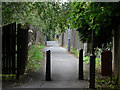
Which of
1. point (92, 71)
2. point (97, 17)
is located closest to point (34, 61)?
point (92, 71)

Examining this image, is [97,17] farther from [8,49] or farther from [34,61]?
[34,61]

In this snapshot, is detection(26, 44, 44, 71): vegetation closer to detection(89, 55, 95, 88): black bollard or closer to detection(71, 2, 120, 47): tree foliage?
detection(71, 2, 120, 47): tree foliage

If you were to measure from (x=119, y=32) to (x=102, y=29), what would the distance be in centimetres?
135

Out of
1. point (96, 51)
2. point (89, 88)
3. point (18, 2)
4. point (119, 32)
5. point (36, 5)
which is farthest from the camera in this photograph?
point (96, 51)

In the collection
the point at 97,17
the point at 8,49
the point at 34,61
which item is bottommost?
the point at 34,61

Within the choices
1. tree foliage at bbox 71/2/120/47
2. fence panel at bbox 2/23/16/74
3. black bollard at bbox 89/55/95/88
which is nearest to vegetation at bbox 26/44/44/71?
fence panel at bbox 2/23/16/74

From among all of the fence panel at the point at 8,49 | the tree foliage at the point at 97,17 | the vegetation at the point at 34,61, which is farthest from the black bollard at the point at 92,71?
the vegetation at the point at 34,61

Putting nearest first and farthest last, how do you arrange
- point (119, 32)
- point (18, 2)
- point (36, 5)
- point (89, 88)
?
1. point (89, 88)
2. point (119, 32)
3. point (36, 5)
4. point (18, 2)

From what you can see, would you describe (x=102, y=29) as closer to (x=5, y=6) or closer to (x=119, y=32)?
(x=119, y=32)

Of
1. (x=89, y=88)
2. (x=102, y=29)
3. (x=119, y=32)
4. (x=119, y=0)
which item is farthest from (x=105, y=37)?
(x=89, y=88)

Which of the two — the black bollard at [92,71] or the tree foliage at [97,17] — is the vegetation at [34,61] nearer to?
the tree foliage at [97,17]

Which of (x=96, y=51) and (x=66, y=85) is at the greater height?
(x=96, y=51)

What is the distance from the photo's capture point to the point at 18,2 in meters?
9.12

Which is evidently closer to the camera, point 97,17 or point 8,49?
point 97,17
